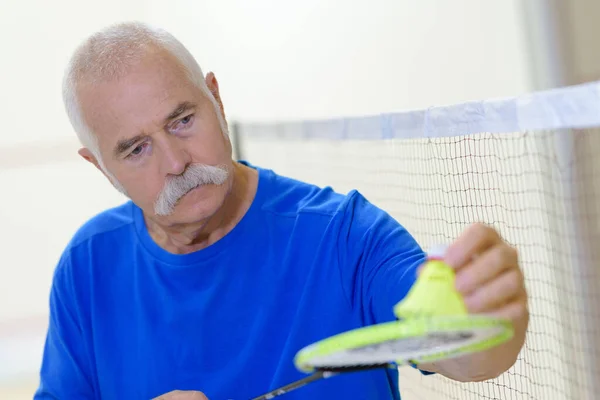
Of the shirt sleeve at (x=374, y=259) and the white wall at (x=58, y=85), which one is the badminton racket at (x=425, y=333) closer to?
the shirt sleeve at (x=374, y=259)

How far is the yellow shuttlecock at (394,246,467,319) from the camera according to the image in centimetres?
96

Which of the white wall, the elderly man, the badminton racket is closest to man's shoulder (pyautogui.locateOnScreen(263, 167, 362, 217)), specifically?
the elderly man

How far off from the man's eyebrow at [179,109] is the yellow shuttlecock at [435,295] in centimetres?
80

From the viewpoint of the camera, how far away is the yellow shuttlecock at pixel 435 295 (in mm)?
956

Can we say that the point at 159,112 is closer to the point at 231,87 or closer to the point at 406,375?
the point at 406,375

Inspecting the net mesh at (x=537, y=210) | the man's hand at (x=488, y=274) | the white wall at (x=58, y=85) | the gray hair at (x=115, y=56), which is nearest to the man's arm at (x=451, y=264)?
the man's hand at (x=488, y=274)

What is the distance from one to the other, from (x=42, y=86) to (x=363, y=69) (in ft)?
7.25

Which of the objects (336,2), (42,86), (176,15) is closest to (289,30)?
(336,2)

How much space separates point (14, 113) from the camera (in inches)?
228

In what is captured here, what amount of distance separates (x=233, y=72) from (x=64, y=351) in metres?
3.94

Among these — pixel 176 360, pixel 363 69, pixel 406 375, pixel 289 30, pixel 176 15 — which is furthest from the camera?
pixel 176 15

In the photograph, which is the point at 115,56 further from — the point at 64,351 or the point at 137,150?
the point at 64,351

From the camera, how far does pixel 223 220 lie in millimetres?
1844

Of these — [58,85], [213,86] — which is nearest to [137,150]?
[213,86]
